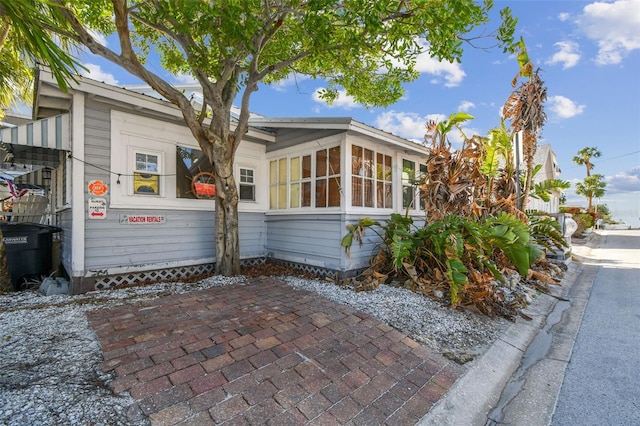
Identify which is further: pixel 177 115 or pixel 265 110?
pixel 265 110

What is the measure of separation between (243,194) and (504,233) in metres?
5.39

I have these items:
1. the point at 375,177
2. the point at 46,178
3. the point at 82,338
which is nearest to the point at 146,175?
the point at 82,338

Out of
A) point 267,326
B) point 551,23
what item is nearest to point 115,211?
point 267,326

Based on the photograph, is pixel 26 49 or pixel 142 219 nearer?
pixel 26 49

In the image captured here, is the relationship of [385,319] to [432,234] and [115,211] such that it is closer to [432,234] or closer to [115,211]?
[432,234]

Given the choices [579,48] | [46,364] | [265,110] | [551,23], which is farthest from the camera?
[265,110]

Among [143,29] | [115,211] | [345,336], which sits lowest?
[345,336]

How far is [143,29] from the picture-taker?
19.9 ft

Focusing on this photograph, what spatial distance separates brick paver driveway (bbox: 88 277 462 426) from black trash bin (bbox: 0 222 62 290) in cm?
326

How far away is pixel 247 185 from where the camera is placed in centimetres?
706

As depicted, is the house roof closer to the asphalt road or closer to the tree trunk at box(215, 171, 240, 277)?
the tree trunk at box(215, 171, 240, 277)

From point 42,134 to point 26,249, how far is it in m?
2.33

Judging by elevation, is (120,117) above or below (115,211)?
above

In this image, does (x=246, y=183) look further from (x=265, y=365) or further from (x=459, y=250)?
(x=265, y=365)
